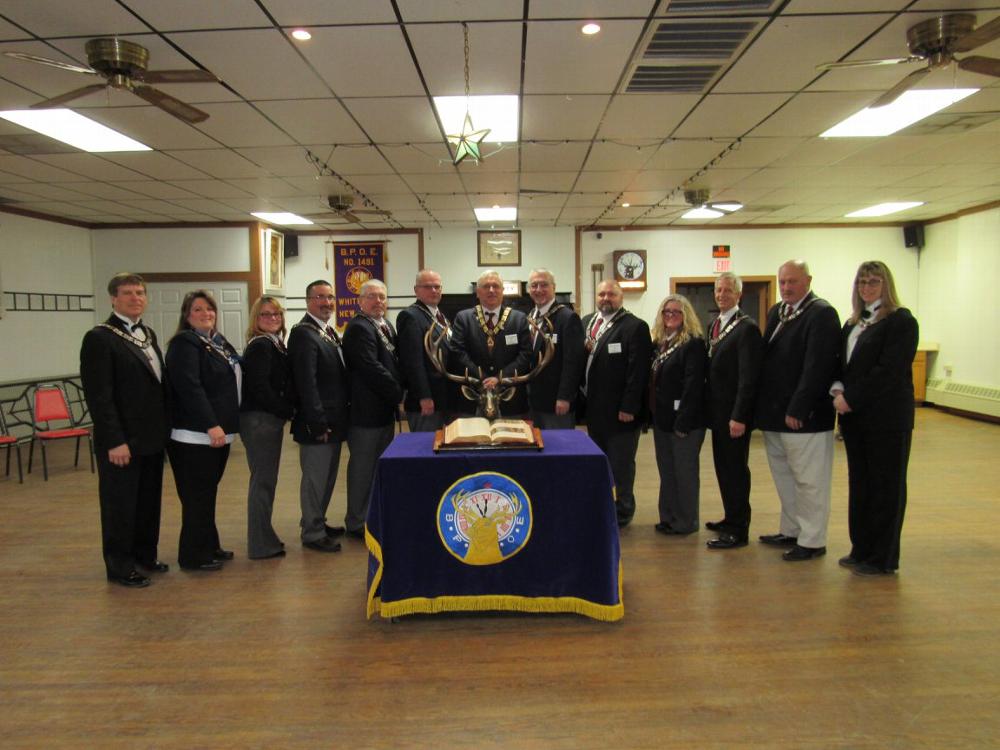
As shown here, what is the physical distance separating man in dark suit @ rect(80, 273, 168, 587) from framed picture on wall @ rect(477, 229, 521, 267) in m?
7.48

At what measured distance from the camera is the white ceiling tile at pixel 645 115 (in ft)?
14.5

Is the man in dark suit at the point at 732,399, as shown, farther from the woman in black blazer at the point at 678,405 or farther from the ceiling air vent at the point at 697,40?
the ceiling air vent at the point at 697,40

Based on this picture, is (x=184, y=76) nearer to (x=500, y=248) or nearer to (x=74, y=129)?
(x=74, y=129)

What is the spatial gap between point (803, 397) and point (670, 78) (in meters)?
2.25

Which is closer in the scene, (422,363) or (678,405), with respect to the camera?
(678,405)

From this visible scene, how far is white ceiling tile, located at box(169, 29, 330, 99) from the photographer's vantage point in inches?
134

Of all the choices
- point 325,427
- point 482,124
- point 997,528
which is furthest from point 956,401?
point 325,427

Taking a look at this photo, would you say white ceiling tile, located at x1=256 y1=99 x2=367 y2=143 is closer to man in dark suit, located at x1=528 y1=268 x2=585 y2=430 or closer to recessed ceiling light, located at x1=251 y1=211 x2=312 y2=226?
man in dark suit, located at x1=528 y1=268 x2=585 y2=430

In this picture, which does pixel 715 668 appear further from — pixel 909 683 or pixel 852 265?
pixel 852 265

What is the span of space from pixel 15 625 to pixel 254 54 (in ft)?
10.8

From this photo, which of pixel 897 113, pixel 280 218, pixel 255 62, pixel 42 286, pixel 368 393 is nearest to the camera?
pixel 255 62

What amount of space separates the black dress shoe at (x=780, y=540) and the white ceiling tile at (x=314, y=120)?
4.20 metres

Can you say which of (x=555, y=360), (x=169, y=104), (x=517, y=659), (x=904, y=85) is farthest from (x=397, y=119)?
(x=517, y=659)

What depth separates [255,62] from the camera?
3.72 meters
